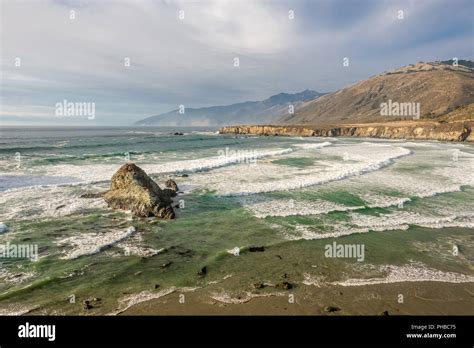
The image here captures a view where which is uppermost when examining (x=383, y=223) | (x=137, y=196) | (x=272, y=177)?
(x=272, y=177)

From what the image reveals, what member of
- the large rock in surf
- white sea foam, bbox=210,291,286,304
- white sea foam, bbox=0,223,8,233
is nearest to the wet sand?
white sea foam, bbox=210,291,286,304

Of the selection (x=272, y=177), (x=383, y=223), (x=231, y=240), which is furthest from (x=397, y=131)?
(x=231, y=240)

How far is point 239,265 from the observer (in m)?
10.2

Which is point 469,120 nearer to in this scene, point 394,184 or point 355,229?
point 394,184

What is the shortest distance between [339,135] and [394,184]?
87.5 meters

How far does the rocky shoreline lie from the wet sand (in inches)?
3183

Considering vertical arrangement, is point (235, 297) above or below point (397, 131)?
below

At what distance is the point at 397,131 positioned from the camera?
302ft

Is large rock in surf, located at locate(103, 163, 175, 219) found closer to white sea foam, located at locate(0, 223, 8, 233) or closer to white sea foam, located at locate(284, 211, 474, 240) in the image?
white sea foam, located at locate(0, 223, 8, 233)

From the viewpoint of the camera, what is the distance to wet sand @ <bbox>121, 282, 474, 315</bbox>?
25.1 feet

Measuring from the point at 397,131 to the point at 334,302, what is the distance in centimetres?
9624

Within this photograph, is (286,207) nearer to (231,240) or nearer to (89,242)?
(231,240)

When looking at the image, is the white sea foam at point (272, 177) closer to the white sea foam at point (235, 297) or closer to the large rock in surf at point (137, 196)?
the large rock in surf at point (137, 196)
